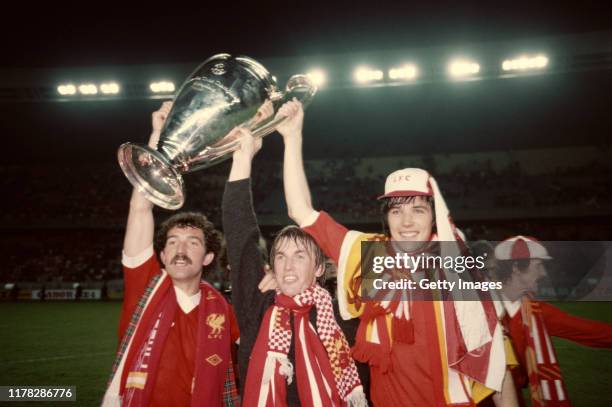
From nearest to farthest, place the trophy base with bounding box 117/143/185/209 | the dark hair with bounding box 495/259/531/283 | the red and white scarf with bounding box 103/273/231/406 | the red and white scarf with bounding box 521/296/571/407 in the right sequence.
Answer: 1. the trophy base with bounding box 117/143/185/209
2. the red and white scarf with bounding box 103/273/231/406
3. the red and white scarf with bounding box 521/296/571/407
4. the dark hair with bounding box 495/259/531/283

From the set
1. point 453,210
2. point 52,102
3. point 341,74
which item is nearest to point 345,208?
point 453,210

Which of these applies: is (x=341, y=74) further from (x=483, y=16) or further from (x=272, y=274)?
(x=272, y=274)

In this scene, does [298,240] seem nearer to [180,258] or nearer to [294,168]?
[294,168]

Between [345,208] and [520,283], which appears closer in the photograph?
[520,283]

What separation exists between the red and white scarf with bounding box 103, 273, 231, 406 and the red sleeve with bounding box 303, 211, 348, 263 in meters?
0.84

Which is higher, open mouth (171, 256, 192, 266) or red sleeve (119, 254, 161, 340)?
open mouth (171, 256, 192, 266)

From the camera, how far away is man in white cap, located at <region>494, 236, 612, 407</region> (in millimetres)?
2645

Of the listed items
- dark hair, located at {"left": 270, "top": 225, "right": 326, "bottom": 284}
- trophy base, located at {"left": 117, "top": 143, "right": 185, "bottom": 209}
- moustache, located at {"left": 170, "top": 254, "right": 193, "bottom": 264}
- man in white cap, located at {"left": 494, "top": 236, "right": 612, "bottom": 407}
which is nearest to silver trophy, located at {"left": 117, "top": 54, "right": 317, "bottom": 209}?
trophy base, located at {"left": 117, "top": 143, "right": 185, "bottom": 209}

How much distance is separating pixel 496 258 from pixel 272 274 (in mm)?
1621

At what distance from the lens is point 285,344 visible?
187cm

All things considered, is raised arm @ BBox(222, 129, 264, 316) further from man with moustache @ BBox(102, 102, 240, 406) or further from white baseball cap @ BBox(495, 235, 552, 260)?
white baseball cap @ BBox(495, 235, 552, 260)

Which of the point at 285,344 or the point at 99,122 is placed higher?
the point at 99,122

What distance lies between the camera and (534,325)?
2725mm

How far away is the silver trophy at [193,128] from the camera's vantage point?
5.61ft
